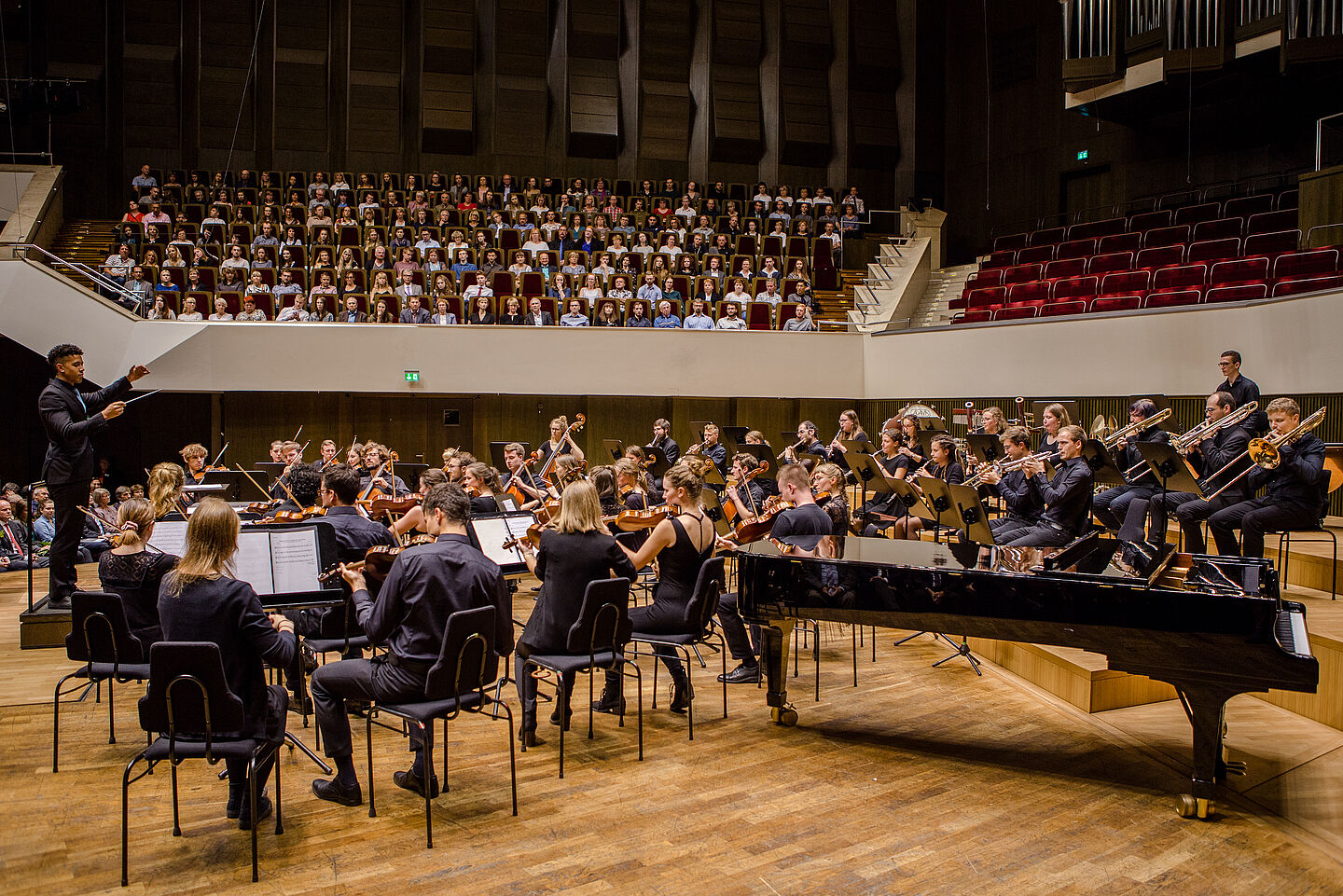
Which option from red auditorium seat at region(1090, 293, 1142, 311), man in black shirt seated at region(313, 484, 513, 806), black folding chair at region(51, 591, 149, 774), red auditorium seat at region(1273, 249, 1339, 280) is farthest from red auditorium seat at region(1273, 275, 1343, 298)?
black folding chair at region(51, 591, 149, 774)

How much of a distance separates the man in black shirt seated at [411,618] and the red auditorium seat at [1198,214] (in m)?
10.4

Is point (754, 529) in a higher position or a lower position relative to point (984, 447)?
lower

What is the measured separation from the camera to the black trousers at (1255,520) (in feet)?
17.3

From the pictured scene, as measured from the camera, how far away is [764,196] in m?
14.6

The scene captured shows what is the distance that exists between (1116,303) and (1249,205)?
248 cm

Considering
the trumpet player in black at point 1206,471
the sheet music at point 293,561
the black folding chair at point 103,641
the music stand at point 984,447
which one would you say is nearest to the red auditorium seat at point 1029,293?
the music stand at point 984,447

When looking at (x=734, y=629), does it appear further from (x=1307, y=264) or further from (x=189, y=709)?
(x=1307, y=264)

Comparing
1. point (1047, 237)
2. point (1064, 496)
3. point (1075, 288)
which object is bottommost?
point (1064, 496)

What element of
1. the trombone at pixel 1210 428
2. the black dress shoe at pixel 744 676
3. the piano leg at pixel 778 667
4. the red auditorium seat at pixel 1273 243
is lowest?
the black dress shoe at pixel 744 676

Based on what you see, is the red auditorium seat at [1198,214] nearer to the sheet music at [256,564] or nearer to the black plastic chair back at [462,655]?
the black plastic chair back at [462,655]

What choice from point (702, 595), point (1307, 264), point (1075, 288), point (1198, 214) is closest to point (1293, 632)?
point (702, 595)

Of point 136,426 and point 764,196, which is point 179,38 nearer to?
point 136,426

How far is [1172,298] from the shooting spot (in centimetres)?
954

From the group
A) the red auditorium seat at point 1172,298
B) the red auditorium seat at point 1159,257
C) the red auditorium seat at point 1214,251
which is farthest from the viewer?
the red auditorium seat at point 1159,257
